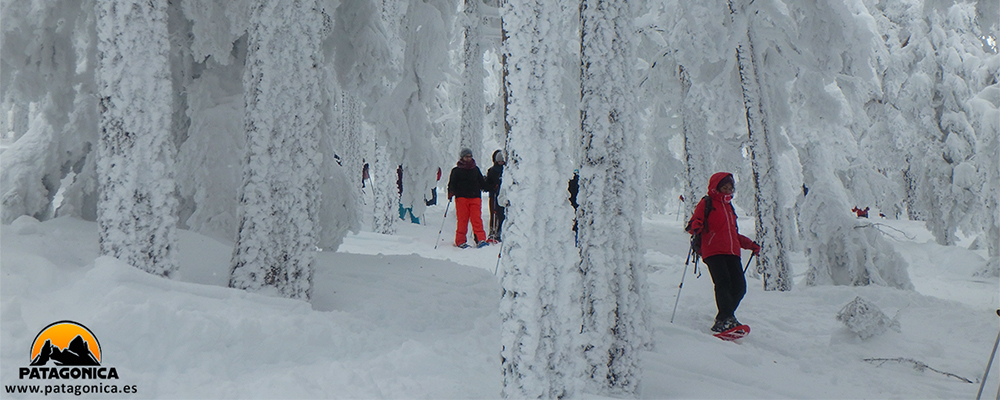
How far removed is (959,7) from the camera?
1738cm

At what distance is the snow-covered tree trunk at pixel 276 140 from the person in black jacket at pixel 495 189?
6.65m

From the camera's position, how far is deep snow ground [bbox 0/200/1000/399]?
317 cm

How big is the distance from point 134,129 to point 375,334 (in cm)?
208

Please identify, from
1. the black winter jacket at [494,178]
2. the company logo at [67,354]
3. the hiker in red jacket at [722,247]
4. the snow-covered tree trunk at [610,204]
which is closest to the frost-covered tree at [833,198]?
the hiker in red jacket at [722,247]

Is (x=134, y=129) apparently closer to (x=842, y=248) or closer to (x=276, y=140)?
(x=276, y=140)

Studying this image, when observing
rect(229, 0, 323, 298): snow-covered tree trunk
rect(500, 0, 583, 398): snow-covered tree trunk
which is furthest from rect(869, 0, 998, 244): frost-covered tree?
rect(229, 0, 323, 298): snow-covered tree trunk

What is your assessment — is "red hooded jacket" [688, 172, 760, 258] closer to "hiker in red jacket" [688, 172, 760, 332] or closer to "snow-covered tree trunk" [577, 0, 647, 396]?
"hiker in red jacket" [688, 172, 760, 332]

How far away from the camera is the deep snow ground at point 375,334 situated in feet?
10.4

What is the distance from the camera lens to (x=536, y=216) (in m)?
3.07

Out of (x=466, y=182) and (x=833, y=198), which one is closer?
(x=833, y=198)

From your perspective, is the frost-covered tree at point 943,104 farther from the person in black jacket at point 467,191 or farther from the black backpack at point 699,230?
the black backpack at point 699,230

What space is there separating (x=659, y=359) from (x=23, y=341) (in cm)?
431

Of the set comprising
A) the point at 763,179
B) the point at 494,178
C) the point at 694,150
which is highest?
the point at 694,150

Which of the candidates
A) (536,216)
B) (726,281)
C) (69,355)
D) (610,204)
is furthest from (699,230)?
(69,355)
